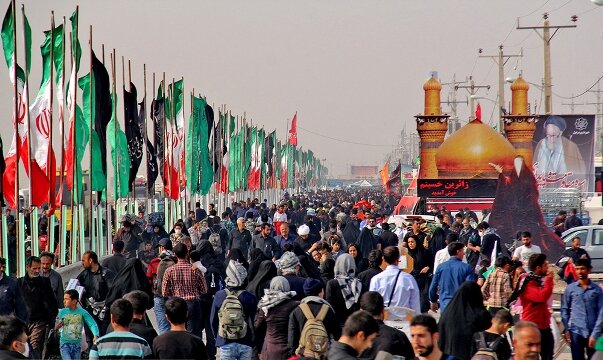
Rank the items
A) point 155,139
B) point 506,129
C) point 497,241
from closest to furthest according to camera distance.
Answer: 1. point 497,241
2. point 155,139
3. point 506,129

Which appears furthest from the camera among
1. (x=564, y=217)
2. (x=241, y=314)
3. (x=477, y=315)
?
(x=564, y=217)

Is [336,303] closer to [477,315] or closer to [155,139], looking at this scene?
[477,315]

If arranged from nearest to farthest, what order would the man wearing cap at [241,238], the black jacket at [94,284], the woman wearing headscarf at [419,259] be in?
1. the black jacket at [94,284]
2. the woman wearing headscarf at [419,259]
3. the man wearing cap at [241,238]

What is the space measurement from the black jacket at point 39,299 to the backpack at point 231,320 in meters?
2.17

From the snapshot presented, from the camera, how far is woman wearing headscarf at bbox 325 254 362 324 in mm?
10383

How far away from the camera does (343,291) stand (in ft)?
34.5

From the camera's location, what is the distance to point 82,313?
10.7 meters

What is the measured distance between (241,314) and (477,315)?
2.06 meters

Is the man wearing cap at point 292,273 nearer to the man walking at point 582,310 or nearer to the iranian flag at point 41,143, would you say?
the man walking at point 582,310

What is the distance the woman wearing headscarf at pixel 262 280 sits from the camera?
1125cm

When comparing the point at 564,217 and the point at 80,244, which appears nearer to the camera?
the point at 80,244

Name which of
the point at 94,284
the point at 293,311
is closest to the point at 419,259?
the point at 94,284

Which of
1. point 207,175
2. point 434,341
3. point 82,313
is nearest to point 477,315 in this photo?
point 434,341

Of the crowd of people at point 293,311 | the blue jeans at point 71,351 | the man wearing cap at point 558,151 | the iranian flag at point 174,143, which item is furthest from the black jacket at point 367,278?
the man wearing cap at point 558,151
